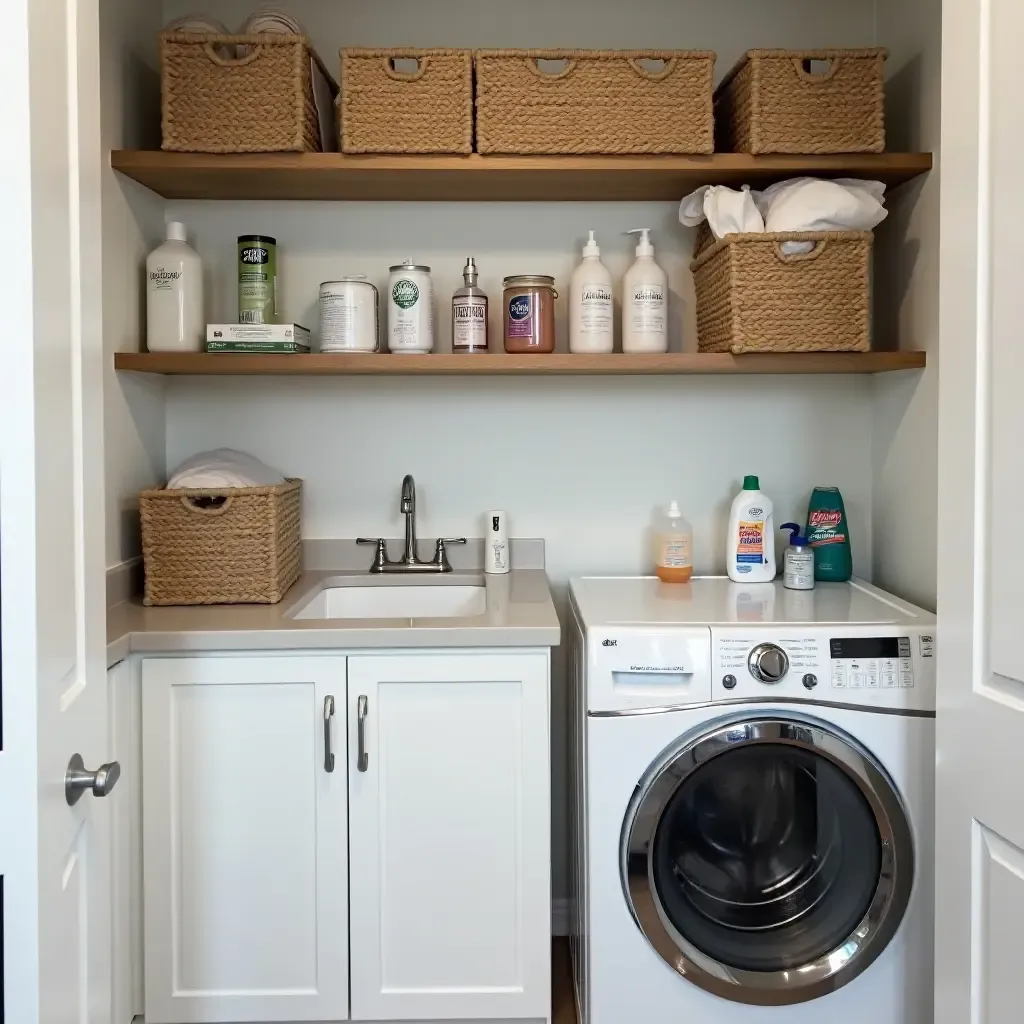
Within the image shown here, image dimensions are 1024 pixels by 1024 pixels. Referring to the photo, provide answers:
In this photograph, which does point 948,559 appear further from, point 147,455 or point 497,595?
point 147,455

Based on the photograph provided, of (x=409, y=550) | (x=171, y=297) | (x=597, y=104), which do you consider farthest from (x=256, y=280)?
(x=597, y=104)

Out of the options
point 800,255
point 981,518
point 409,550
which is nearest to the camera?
point 981,518

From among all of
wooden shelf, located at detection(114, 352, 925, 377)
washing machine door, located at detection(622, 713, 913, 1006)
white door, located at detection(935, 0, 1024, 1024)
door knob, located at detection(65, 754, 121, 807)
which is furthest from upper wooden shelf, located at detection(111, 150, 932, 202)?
door knob, located at detection(65, 754, 121, 807)

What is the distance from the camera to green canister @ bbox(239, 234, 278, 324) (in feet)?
6.78

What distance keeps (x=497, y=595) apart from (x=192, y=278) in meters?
0.99

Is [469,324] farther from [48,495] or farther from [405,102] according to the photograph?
[48,495]

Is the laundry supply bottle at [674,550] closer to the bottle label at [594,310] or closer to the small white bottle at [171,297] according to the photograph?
the bottle label at [594,310]

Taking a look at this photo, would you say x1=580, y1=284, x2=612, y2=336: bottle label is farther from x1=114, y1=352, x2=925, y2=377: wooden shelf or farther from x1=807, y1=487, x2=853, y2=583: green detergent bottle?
x1=807, y1=487, x2=853, y2=583: green detergent bottle

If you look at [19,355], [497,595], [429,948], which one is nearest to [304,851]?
[429,948]

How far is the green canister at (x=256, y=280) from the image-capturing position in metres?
2.07

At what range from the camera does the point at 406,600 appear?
226 cm

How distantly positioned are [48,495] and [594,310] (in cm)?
137

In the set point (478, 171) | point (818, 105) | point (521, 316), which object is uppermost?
point (818, 105)

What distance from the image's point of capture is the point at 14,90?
33.4 inches
